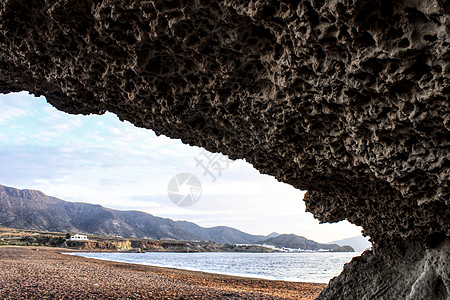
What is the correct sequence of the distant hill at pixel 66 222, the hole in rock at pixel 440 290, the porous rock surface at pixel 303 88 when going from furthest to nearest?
the distant hill at pixel 66 222
the hole in rock at pixel 440 290
the porous rock surface at pixel 303 88

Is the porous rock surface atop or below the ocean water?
atop

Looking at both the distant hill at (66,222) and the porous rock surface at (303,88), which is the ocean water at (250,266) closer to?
the porous rock surface at (303,88)

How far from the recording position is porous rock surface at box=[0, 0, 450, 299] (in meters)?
3.08

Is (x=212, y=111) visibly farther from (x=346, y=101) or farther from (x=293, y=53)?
(x=346, y=101)

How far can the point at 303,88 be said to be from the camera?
13.0 ft

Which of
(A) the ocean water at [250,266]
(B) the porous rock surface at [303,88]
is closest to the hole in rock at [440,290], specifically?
(B) the porous rock surface at [303,88]

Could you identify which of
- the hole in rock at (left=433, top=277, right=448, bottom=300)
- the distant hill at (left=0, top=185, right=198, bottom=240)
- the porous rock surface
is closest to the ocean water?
the porous rock surface

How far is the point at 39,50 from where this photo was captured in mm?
5168

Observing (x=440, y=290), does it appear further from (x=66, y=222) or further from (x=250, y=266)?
(x=66, y=222)

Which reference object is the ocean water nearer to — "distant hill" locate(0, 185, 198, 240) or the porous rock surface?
the porous rock surface

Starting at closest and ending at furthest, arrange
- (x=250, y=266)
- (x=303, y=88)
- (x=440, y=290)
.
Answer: (x=303, y=88) → (x=440, y=290) → (x=250, y=266)

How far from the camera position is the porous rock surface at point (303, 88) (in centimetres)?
308

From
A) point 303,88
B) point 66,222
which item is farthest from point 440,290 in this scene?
point 66,222

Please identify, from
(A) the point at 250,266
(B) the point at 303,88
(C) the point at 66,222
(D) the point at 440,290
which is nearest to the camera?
(B) the point at 303,88
